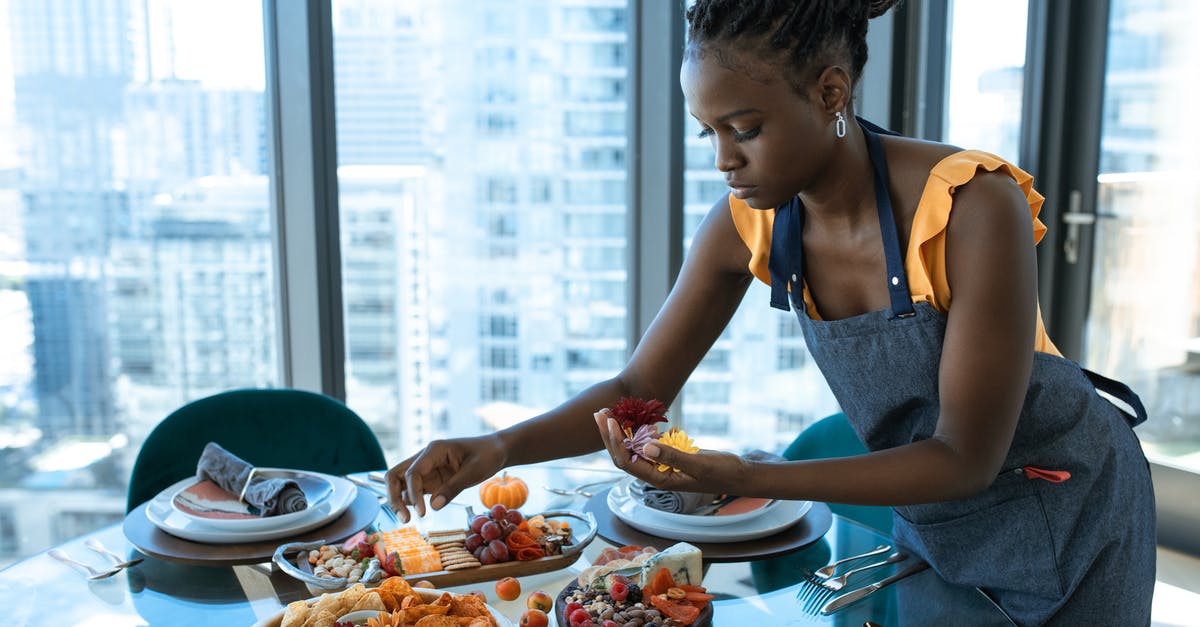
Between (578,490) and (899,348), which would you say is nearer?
(899,348)

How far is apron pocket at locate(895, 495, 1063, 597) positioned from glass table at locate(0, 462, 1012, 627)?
3 cm

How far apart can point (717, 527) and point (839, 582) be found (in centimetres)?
19

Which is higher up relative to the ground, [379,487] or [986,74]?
[986,74]

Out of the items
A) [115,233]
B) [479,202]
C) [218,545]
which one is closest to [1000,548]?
[218,545]

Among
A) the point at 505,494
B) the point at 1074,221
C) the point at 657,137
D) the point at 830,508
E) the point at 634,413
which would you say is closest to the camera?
the point at 634,413

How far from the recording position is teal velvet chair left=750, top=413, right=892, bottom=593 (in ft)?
4.16

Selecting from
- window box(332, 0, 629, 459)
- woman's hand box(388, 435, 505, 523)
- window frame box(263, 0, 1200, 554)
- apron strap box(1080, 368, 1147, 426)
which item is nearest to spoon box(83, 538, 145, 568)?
woman's hand box(388, 435, 505, 523)

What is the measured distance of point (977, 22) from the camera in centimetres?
324

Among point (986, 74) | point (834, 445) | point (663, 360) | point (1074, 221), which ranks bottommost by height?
point (834, 445)

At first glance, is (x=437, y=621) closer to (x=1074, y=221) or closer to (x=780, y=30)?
(x=780, y=30)

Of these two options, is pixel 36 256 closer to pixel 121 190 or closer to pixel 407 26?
pixel 121 190

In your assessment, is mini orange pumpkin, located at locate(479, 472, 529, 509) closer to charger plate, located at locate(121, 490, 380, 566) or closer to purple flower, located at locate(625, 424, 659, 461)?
charger plate, located at locate(121, 490, 380, 566)

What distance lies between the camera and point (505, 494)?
1518 mm

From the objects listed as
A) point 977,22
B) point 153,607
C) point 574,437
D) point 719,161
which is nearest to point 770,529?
point 574,437
